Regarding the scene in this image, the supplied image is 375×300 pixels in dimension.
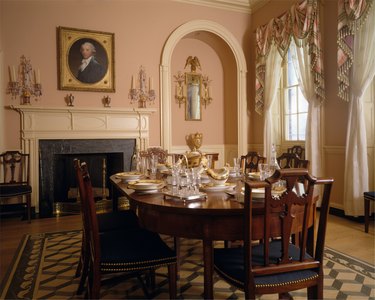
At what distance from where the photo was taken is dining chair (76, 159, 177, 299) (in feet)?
5.19

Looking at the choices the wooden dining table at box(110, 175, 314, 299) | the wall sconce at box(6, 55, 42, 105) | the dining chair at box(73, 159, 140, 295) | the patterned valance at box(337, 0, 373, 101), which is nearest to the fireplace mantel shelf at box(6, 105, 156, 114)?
the wall sconce at box(6, 55, 42, 105)

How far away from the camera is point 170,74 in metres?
5.43

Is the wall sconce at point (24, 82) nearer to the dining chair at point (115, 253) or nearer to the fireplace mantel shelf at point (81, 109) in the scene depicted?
the fireplace mantel shelf at point (81, 109)

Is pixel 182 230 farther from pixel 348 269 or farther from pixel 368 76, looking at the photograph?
pixel 368 76

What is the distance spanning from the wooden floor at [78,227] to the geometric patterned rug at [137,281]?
0.39 ft

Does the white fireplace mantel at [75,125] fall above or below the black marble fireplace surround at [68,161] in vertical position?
above

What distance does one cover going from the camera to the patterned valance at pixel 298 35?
408 centimetres

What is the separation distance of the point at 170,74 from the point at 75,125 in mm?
1944

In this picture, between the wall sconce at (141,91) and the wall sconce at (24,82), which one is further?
the wall sconce at (141,91)

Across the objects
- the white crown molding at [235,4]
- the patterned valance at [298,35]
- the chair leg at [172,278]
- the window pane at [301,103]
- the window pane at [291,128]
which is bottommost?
the chair leg at [172,278]

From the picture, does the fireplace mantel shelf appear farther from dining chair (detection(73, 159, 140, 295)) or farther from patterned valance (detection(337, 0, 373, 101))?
patterned valance (detection(337, 0, 373, 101))

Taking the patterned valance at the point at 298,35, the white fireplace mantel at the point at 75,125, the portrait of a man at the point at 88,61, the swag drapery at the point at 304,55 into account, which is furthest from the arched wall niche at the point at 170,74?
the portrait of a man at the point at 88,61

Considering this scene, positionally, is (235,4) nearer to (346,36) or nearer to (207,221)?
(346,36)

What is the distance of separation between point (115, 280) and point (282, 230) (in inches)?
43.5
